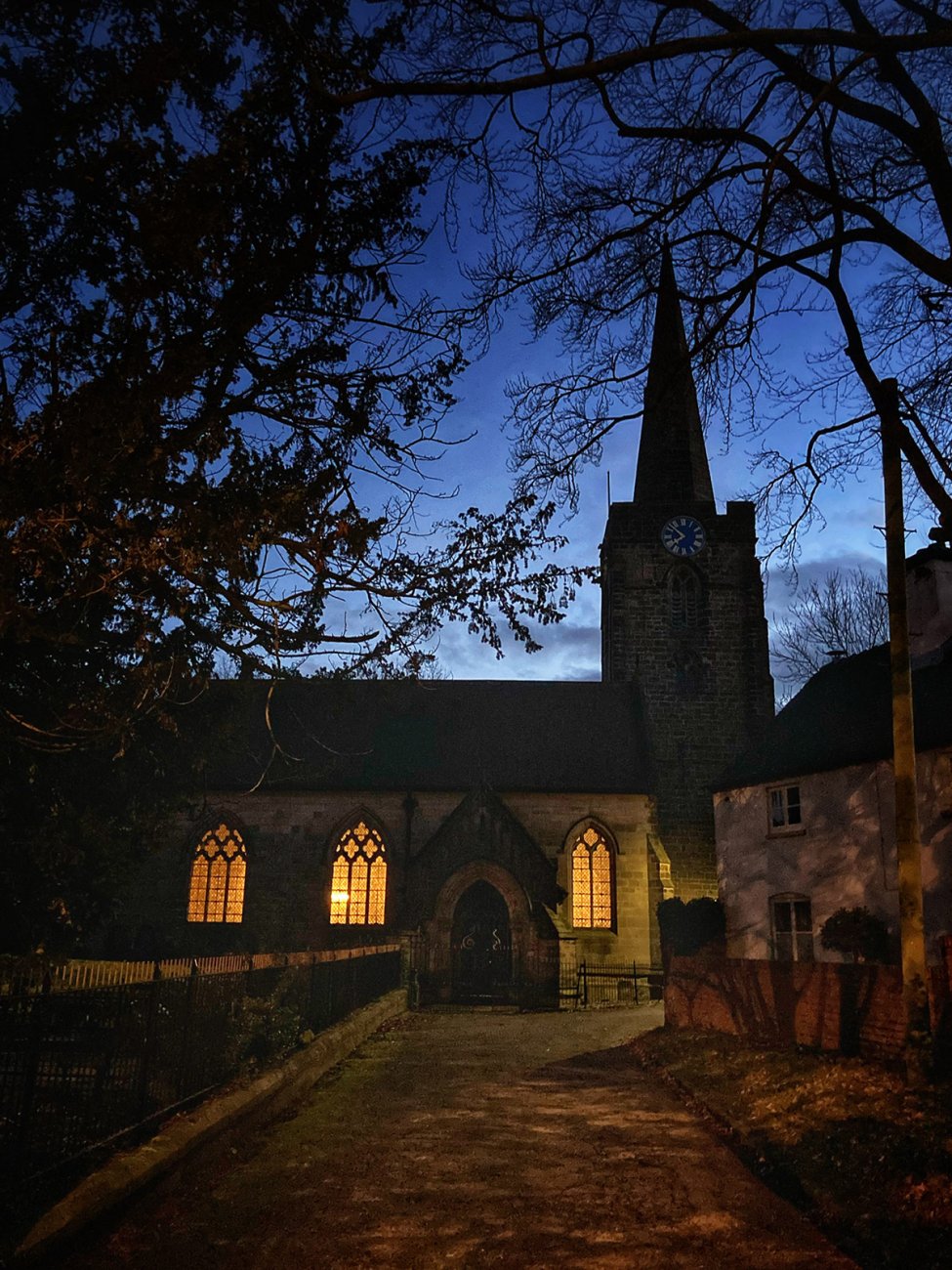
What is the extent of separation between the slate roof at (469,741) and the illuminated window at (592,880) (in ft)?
5.69

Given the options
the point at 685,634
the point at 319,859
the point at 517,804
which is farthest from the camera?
the point at 685,634

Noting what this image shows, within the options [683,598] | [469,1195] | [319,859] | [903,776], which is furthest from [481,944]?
[469,1195]

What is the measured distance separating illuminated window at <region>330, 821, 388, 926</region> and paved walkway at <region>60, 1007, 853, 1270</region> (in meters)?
18.0

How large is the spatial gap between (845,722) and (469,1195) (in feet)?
52.3

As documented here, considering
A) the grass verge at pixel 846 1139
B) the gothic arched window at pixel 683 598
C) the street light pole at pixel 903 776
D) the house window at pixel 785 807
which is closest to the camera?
the grass verge at pixel 846 1139

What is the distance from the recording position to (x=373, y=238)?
834 centimetres

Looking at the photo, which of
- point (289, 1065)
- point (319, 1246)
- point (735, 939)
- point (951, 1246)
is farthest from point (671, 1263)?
point (735, 939)

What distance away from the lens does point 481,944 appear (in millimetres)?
27031

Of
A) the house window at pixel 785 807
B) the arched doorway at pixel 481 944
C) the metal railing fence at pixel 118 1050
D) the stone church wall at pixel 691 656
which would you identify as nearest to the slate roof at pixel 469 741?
the stone church wall at pixel 691 656

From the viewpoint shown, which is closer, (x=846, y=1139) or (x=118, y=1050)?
(x=118, y=1050)

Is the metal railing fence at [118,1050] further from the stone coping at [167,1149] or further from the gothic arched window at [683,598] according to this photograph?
the gothic arched window at [683,598]

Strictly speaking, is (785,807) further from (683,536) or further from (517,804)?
(683,536)

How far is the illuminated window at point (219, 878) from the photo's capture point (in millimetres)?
29297

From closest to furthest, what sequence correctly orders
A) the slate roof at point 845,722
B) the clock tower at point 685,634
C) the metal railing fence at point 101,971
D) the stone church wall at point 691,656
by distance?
the metal railing fence at point 101,971 < the slate roof at point 845,722 < the stone church wall at point 691,656 < the clock tower at point 685,634
